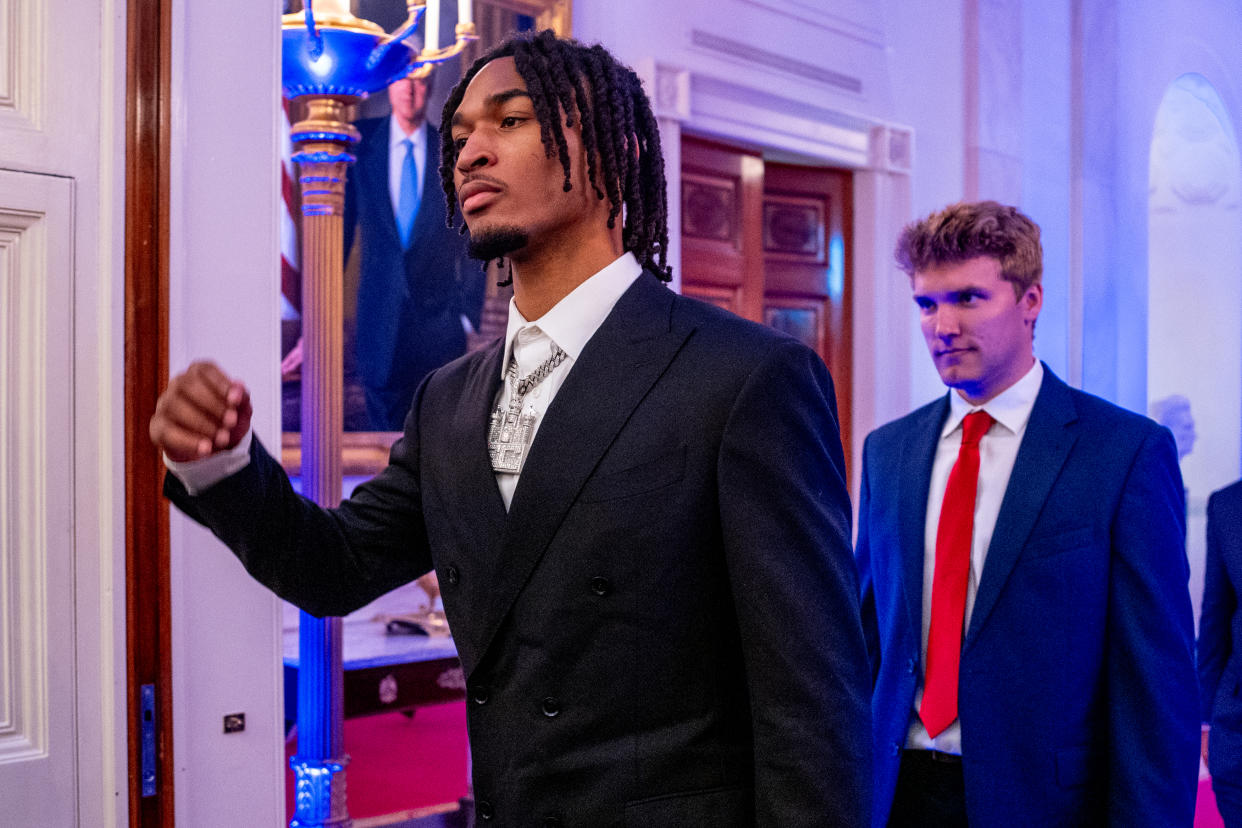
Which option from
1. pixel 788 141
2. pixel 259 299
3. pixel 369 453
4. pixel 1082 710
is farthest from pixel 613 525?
pixel 788 141

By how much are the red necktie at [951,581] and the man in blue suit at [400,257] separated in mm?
1883

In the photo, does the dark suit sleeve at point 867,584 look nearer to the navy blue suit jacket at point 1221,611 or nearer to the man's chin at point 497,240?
the navy blue suit jacket at point 1221,611

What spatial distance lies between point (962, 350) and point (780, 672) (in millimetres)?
1202

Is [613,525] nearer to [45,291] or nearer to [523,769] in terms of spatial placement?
[523,769]

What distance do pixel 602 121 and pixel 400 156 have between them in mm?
2236

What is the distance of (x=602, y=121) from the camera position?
5.20 feet

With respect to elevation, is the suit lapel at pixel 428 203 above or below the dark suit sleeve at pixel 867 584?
above

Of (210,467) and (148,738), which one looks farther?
(148,738)

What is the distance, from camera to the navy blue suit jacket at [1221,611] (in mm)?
2594

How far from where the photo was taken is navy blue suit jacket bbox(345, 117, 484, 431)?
11.9 ft

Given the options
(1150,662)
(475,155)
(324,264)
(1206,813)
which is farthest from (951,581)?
(1206,813)

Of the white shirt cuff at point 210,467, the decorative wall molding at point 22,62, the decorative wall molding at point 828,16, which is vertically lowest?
the white shirt cuff at point 210,467

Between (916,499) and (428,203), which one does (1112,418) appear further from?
(428,203)

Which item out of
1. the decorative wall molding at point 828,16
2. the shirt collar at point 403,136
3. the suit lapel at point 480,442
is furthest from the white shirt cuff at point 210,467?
the decorative wall molding at point 828,16
